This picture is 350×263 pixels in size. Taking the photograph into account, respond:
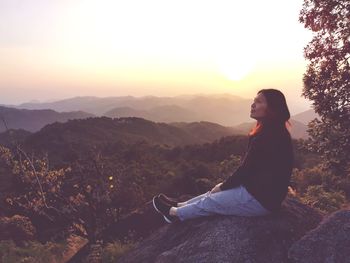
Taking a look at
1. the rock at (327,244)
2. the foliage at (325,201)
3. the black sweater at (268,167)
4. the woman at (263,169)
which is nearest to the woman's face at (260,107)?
the woman at (263,169)

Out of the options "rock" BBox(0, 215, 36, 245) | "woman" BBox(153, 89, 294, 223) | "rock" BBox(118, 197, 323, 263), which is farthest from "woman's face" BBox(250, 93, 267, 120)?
"rock" BBox(0, 215, 36, 245)

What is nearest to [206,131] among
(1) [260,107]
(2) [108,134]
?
(2) [108,134]

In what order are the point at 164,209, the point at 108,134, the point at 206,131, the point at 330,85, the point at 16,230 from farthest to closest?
1. the point at 206,131
2. the point at 108,134
3. the point at 16,230
4. the point at 330,85
5. the point at 164,209

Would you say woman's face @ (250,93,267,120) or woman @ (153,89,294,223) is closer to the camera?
woman @ (153,89,294,223)

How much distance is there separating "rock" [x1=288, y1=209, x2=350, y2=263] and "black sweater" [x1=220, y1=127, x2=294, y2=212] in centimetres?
82

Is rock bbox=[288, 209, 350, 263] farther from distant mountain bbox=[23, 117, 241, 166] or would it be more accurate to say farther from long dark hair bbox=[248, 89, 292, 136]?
distant mountain bbox=[23, 117, 241, 166]

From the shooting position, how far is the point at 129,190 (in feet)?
56.4

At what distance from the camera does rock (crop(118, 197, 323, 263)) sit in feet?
20.1

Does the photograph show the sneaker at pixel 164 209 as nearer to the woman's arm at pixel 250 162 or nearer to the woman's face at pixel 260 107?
the woman's arm at pixel 250 162

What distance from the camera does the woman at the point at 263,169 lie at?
6617 mm

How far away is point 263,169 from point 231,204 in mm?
756

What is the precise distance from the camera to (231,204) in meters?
6.80

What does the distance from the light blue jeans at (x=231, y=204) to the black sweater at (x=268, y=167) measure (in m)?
0.10

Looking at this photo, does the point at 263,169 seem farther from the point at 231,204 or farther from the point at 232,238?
the point at 232,238
